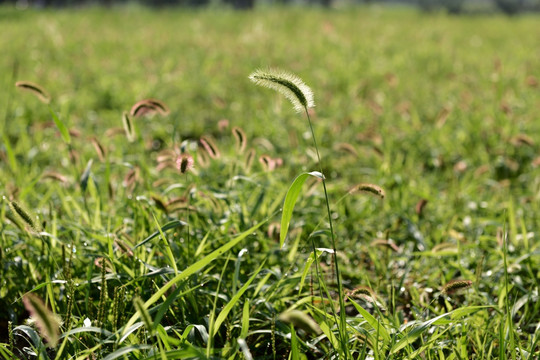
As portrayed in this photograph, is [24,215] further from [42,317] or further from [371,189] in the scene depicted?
[371,189]

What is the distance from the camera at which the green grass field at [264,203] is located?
63.2 inches

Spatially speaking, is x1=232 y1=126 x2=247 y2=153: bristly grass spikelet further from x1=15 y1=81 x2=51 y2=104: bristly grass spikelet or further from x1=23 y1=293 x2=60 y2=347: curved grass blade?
x1=23 y1=293 x2=60 y2=347: curved grass blade

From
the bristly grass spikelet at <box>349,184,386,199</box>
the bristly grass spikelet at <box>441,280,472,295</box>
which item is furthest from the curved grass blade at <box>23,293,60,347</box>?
the bristly grass spikelet at <box>441,280,472,295</box>

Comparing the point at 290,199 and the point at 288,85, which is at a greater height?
the point at 288,85

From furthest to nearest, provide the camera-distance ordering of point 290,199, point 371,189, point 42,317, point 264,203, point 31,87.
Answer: point 264,203, point 31,87, point 371,189, point 290,199, point 42,317

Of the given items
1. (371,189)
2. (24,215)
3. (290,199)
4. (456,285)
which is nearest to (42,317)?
(24,215)

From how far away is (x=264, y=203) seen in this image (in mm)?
2566

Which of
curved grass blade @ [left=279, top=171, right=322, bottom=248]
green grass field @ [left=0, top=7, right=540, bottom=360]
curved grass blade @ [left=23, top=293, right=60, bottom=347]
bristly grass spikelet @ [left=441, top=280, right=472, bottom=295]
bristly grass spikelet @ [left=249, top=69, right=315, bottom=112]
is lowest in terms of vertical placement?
green grass field @ [left=0, top=7, right=540, bottom=360]

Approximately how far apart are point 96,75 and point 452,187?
4521 mm

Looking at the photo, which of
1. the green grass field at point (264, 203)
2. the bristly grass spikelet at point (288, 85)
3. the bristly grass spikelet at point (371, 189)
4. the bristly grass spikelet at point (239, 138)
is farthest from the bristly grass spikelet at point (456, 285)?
the bristly grass spikelet at point (239, 138)

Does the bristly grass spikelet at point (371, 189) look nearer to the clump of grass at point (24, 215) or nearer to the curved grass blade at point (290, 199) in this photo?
the curved grass blade at point (290, 199)

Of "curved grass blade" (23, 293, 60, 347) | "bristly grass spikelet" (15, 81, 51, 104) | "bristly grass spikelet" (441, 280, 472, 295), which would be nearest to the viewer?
"curved grass blade" (23, 293, 60, 347)

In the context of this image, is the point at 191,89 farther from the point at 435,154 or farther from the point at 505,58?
the point at 505,58

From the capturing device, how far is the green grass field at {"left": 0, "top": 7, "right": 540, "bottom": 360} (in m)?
1.61
